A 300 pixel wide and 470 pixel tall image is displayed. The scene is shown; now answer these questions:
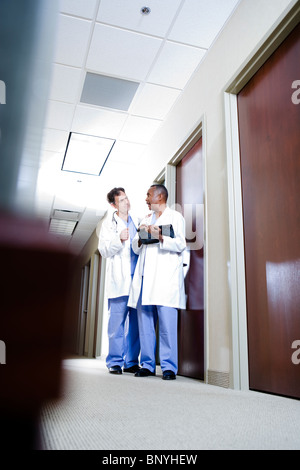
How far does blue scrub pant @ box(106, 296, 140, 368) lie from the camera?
250 cm

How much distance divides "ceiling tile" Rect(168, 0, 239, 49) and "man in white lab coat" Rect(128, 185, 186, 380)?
4.10ft

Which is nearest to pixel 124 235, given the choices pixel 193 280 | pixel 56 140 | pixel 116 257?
pixel 116 257

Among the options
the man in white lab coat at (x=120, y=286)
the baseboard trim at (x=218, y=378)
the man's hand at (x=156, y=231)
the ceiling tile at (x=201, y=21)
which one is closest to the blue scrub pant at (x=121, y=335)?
the man in white lab coat at (x=120, y=286)

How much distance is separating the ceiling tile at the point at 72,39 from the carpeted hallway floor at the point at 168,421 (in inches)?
84.4

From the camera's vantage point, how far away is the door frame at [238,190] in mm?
1873

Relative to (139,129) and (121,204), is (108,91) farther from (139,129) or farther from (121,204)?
(121,204)

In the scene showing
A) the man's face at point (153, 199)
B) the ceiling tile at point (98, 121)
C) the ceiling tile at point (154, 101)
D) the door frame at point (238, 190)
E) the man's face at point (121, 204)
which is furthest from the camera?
the ceiling tile at point (98, 121)

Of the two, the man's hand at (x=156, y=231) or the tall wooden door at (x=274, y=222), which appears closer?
the tall wooden door at (x=274, y=222)

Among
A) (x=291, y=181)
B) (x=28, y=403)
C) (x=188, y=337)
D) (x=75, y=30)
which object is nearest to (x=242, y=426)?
(x=28, y=403)

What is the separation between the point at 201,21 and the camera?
2.51 m

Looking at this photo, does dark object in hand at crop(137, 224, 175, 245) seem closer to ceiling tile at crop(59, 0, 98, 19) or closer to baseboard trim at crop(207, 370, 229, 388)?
baseboard trim at crop(207, 370, 229, 388)

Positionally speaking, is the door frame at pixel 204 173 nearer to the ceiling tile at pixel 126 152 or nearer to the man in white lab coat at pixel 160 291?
the man in white lab coat at pixel 160 291

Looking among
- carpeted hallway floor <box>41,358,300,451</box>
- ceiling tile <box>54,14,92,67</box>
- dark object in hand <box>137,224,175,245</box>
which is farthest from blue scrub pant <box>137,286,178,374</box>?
ceiling tile <box>54,14,92,67</box>

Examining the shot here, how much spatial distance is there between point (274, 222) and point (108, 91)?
2100 millimetres
